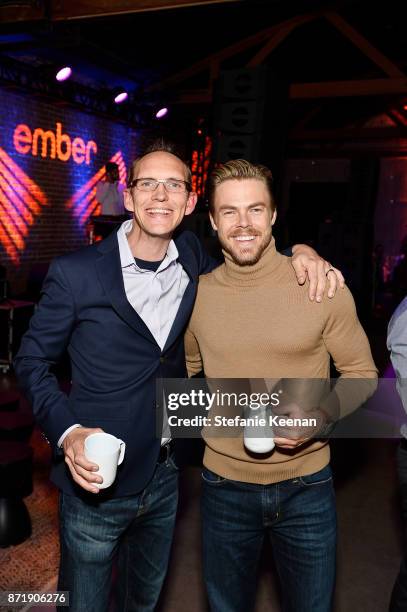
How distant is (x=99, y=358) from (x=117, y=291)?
20 centimetres

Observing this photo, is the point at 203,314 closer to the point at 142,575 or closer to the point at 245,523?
the point at 245,523

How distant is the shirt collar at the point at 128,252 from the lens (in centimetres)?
166

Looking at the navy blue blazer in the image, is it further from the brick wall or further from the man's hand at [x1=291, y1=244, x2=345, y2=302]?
the brick wall

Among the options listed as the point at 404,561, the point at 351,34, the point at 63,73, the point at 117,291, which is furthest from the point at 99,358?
the point at 351,34

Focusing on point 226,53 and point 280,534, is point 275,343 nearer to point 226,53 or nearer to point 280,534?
point 280,534

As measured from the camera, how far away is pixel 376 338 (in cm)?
822

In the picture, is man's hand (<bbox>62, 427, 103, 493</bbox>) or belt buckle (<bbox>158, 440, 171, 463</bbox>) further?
belt buckle (<bbox>158, 440, 171, 463</bbox>)

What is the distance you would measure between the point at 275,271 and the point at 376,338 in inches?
274

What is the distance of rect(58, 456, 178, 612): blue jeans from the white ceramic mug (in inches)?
12.4

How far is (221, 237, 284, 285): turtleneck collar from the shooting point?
5.42ft

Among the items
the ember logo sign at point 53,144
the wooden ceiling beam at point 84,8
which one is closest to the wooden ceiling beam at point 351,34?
the ember logo sign at point 53,144

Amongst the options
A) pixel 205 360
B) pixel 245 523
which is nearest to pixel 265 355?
pixel 205 360

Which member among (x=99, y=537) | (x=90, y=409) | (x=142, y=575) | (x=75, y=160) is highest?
(x=75, y=160)

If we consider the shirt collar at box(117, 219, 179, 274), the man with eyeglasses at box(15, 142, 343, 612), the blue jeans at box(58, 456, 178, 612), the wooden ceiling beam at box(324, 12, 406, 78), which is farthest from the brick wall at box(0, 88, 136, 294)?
the blue jeans at box(58, 456, 178, 612)
